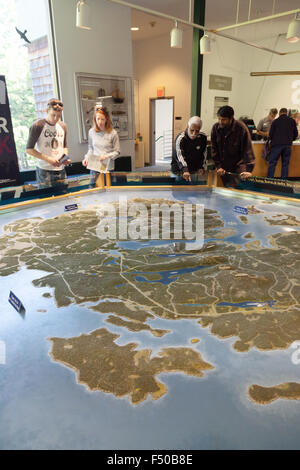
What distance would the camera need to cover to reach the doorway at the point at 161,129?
1045cm

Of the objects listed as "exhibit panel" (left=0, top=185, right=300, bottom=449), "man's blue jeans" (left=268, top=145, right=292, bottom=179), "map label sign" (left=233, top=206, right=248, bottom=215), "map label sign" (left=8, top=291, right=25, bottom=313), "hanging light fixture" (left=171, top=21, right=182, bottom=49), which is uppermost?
"hanging light fixture" (left=171, top=21, right=182, bottom=49)

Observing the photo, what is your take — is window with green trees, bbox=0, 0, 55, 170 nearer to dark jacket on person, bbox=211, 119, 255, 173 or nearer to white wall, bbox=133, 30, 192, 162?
dark jacket on person, bbox=211, 119, 255, 173

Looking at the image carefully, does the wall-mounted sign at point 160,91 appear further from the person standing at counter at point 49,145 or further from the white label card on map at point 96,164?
the person standing at counter at point 49,145

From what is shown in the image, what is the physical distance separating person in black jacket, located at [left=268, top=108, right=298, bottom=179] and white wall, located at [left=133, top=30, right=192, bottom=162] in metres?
3.40

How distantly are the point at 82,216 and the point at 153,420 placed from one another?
283cm

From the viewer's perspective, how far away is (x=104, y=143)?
14.6ft

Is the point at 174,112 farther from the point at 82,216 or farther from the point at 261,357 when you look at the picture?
the point at 261,357

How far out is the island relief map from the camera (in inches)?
64.9

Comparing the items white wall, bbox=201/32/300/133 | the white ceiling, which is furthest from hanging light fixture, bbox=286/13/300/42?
white wall, bbox=201/32/300/133

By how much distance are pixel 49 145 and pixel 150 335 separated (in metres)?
2.96

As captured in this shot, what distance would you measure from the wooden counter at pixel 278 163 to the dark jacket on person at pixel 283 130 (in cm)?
58

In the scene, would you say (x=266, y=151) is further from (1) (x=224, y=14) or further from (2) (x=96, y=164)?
(2) (x=96, y=164)

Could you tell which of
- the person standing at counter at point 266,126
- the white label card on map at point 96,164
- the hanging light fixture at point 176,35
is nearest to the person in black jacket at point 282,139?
the person standing at counter at point 266,126
